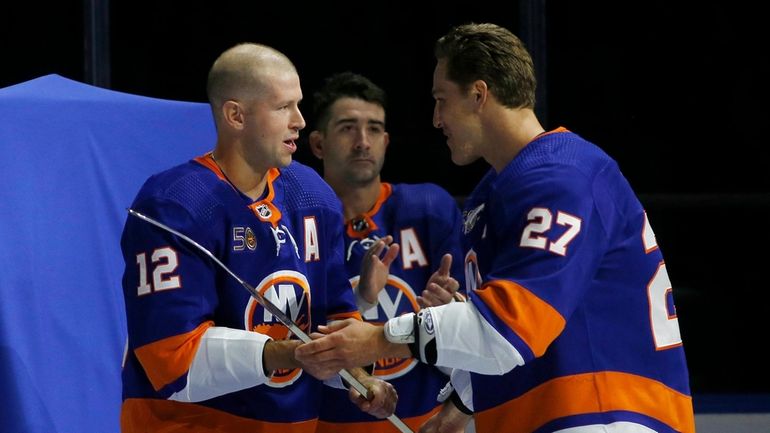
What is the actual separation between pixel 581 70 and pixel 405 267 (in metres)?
2.56

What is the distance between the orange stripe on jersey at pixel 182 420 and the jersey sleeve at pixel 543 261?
1.74 ft

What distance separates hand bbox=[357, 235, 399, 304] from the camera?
8.19ft

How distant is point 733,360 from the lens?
466 cm

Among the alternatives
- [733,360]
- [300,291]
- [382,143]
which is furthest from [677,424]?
[733,360]

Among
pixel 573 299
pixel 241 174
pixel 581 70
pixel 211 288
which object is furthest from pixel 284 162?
pixel 581 70

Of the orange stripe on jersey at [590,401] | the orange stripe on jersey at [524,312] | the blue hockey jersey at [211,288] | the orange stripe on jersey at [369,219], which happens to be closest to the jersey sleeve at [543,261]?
the orange stripe on jersey at [524,312]

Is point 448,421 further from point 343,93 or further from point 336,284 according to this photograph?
point 343,93

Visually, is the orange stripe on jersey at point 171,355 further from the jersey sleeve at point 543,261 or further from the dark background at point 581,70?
the dark background at point 581,70

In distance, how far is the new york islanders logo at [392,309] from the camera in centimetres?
267

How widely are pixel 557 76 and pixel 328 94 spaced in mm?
2308

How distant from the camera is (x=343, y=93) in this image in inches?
115

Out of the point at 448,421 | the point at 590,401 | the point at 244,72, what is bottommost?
the point at 448,421

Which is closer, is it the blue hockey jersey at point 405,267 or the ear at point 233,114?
the ear at point 233,114

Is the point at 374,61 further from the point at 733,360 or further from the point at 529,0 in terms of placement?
the point at 733,360
